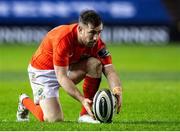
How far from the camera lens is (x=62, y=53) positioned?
9977 millimetres

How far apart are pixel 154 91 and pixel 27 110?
16.6 feet

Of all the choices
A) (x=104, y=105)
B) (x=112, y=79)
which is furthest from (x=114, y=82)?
(x=104, y=105)

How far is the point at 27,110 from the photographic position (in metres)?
11.0

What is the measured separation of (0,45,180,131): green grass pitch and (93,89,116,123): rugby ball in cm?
16

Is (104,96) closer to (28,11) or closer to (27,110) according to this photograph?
(27,110)

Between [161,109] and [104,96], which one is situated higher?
[104,96]

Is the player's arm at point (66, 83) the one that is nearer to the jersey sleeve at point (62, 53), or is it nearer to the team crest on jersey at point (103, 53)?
the jersey sleeve at point (62, 53)

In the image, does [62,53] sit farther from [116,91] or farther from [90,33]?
[116,91]

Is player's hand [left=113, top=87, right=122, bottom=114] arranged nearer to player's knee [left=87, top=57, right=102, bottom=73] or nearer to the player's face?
player's knee [left=87, top=57, right=102, bottom=73]

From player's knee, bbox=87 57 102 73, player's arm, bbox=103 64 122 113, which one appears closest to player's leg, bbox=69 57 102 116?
player's knee, bbox=87 57 102 73

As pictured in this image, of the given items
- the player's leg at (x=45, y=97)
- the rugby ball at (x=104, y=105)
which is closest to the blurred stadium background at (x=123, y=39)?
the player's leg at (x=45, y=97)

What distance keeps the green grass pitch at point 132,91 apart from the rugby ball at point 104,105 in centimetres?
16

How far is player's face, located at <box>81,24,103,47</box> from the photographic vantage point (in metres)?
9.71

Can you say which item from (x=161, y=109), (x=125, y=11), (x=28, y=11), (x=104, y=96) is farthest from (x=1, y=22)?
(x=104, y=96)
